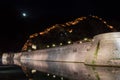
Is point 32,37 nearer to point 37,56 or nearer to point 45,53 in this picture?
point 37,56

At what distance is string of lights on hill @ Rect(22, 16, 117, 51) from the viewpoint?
427 feet

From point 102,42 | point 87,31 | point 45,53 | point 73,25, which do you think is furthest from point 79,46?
point 73,25

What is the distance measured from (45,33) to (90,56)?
100 metres

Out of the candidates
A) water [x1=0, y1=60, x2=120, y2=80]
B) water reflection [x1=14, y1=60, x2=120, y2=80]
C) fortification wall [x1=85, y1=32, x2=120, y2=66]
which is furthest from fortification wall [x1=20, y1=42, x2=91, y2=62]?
water [x1=0, y1=60, x2=120, y2=80]

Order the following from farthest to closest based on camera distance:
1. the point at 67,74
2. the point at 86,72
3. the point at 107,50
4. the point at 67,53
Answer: the point at 67,53 < the point at 107,50 < the point at 86,72 < the point at 67,74

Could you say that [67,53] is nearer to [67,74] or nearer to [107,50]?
[107,50]

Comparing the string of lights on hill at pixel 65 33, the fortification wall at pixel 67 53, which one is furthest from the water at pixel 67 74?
the string of lights on hill at pixel 65 33

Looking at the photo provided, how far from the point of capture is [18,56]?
500ft

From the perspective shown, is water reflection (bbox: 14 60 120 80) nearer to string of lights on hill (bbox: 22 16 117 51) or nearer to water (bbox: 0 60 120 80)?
water (bbox: 0 60 120 80)

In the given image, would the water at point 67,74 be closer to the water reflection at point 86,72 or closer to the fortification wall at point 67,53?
the water reflection at point 86,72

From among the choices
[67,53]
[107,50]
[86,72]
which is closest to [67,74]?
[86,72]

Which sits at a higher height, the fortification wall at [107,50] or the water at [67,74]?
the fortification wall at [107,50]

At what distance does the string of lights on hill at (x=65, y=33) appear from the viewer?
13012cm

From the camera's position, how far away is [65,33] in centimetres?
13738
